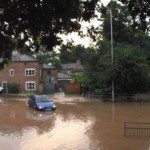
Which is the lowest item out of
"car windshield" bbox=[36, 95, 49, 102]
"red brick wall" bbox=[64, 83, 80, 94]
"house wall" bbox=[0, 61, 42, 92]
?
"car windshield" bbox=[36, 95, 49, 102]

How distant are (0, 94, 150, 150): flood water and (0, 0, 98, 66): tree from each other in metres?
9.80

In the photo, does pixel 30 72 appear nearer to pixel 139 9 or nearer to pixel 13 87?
pixel 13 87

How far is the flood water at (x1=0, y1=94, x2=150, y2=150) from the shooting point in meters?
23.4

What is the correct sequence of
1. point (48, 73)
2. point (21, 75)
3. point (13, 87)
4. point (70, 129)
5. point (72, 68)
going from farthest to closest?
1. point (72, 68)
2. point (48, 73)
3. point (21, 75)
4. point (13, 87)
5. point (70, 129)

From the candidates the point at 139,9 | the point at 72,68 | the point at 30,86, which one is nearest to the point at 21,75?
the point at 30,86

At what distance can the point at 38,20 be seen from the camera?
1230 cm

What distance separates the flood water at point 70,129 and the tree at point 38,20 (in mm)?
9801

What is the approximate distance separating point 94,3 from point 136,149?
10.8m

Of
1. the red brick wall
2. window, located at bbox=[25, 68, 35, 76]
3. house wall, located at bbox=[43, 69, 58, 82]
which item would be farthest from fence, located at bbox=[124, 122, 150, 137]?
house wall, located at bbox=[43, 69, 58, 82]

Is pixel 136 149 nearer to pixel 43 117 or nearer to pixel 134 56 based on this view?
pixel 43 117

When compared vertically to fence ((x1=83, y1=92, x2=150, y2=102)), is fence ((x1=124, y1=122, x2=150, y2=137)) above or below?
below

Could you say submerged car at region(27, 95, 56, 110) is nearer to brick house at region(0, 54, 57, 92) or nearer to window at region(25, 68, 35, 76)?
brick house at region(0, 54, 57, 92)

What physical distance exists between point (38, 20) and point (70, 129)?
18227 mm

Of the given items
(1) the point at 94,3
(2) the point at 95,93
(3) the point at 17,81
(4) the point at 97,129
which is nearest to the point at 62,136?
(4) the point at 97,129
